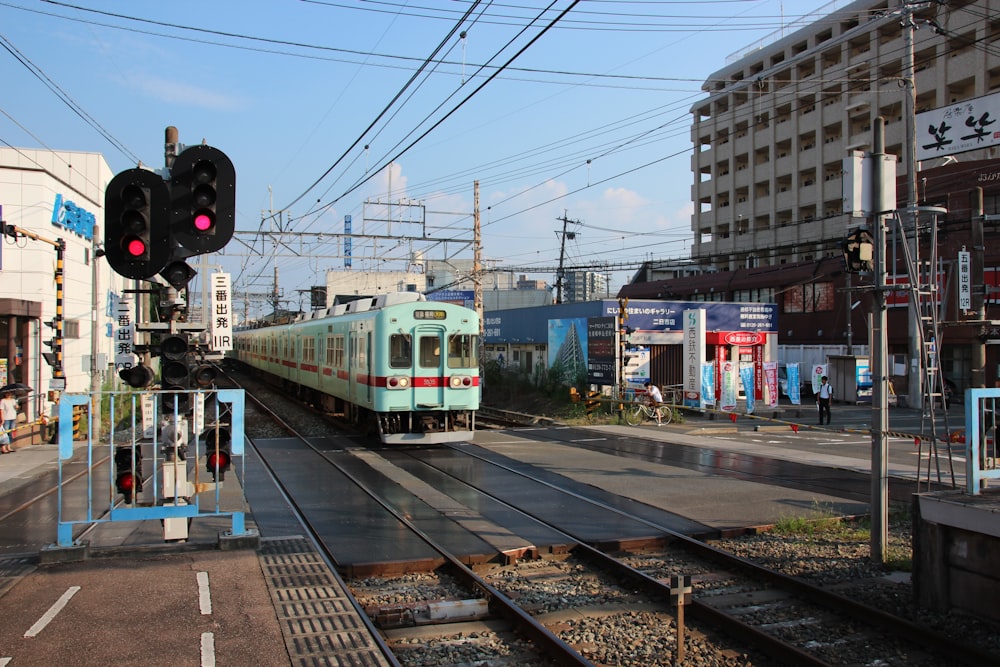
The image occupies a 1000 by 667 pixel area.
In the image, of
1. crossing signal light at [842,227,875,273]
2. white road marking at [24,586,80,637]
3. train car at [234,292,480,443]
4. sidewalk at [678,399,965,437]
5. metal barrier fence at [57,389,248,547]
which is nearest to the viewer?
white road marking at [24,586,80,637]

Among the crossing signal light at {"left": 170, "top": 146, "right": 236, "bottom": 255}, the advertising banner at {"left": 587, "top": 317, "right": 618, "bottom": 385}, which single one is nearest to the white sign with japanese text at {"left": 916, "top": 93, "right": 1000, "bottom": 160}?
the advertising banner at {"left": 587, "top": 317, "right": 618, "bottom": 385}

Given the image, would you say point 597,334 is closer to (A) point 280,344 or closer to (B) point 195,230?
(A) point 280,344

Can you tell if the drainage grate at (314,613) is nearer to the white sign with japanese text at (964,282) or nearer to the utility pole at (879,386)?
the utility pole at (879,386)

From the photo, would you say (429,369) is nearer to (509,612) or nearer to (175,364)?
(175,364)

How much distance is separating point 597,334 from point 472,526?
650 inches

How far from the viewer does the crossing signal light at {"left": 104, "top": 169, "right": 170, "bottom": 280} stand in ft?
22.8

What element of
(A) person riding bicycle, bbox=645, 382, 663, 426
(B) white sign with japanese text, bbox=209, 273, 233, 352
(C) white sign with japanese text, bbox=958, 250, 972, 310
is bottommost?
(A) person riding bicycle, bbox=645, 382, 663, 426

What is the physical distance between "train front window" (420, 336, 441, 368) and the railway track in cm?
814

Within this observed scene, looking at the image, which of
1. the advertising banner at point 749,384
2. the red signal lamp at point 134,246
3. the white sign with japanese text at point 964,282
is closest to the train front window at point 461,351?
the red signal lamp at point 134,246

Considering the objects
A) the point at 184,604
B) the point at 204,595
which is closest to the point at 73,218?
the point at 204,595

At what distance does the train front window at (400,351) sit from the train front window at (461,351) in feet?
2.70

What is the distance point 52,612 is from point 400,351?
33.2 feet

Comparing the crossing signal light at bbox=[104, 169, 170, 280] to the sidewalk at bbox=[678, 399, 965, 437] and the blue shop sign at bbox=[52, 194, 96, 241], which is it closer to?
the blue shop sign at bbox=[52, 194, 96, 241]

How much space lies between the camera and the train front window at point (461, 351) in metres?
15.8
